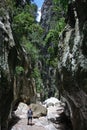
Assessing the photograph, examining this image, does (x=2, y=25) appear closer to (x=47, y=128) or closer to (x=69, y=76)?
(x=69, y=76)

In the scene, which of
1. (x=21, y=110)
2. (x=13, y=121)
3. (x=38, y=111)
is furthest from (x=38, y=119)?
(x=21, y=110)

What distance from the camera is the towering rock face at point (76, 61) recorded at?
17.0 metres

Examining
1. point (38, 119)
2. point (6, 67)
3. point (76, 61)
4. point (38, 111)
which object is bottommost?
point (38, 119)

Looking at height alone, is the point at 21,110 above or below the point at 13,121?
above

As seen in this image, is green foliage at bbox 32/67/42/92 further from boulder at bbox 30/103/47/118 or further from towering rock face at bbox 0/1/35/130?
towering rock face at bbox 0/1/35/130

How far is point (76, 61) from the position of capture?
17641 mm

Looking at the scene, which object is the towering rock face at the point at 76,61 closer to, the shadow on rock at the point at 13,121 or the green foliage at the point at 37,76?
the shadow on rock at the point at 13,121

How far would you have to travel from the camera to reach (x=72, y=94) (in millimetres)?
19641

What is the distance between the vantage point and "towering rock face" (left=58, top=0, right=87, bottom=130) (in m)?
17.0

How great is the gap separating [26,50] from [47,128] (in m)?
12.2

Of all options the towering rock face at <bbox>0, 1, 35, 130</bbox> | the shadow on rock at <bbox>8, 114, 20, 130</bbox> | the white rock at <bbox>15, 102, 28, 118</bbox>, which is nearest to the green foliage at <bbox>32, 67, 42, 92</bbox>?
the white rock at <bbox>15, 102, 28, 118</bbox>

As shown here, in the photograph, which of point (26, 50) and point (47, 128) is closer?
point (47, 128)

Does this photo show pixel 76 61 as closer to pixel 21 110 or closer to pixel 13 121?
pixel 13 121

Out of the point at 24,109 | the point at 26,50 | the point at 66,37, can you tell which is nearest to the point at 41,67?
the point at 26,50
